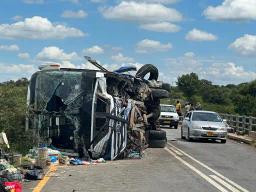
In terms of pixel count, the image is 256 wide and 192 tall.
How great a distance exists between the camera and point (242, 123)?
3189cm

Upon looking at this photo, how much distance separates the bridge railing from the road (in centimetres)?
1112

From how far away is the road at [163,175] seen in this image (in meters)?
11.3

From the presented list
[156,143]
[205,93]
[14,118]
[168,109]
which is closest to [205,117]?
[156,143]

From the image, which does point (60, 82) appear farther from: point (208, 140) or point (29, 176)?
point (208, 140)

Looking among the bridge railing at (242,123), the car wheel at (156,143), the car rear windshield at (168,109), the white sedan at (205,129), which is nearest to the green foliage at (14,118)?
the car wheel at (156,143)

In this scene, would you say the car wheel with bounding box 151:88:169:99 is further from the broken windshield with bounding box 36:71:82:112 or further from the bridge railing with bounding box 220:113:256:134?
the bridge railing with bounding box 220:113:256:134

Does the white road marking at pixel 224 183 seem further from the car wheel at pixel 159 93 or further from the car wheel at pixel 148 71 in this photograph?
the car wheel at pixel 148 71

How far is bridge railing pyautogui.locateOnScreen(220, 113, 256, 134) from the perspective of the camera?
3025cm

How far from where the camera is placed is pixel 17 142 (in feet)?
55.4

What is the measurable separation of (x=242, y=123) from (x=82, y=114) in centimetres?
1729

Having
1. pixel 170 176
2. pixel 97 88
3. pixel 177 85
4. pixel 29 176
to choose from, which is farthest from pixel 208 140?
pixel 177 85

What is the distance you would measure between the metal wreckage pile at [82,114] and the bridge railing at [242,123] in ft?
43.5

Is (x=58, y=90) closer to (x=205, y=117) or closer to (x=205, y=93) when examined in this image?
(x=205, y=117)

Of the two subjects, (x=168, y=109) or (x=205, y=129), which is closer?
(x=205, y=129)
